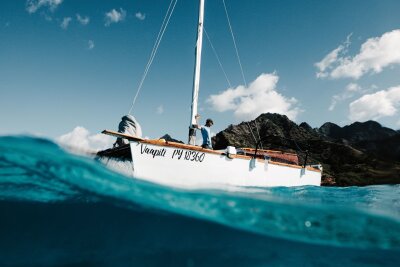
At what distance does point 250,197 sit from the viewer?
28.0 feet

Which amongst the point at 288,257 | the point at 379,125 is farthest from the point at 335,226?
the point at 379,125

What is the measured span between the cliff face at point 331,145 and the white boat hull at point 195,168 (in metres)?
8.29

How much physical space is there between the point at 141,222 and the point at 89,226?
1.79 meters

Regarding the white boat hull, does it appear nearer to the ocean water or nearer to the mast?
the ocean water

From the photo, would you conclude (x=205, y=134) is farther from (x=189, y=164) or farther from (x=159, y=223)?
(x=159, y=223)

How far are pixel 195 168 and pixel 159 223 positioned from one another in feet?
7.34

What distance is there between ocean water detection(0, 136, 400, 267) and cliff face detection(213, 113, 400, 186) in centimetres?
1034

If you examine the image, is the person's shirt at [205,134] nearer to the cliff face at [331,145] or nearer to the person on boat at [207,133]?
the person on boat at [207,133]

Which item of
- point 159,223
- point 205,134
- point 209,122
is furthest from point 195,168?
point 209,122

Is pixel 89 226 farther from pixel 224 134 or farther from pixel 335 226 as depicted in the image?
pixel 224 134

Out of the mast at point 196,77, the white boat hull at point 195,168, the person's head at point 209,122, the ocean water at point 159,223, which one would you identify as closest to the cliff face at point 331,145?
the white boat hull at point 195,168

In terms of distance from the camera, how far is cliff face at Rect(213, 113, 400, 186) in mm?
24922

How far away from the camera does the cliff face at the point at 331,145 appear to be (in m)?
24.9

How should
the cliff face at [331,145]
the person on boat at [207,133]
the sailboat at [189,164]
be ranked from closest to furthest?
the sailboat at [189,164] → the person on boat at [207,133] → the cliff face at [331,145]
